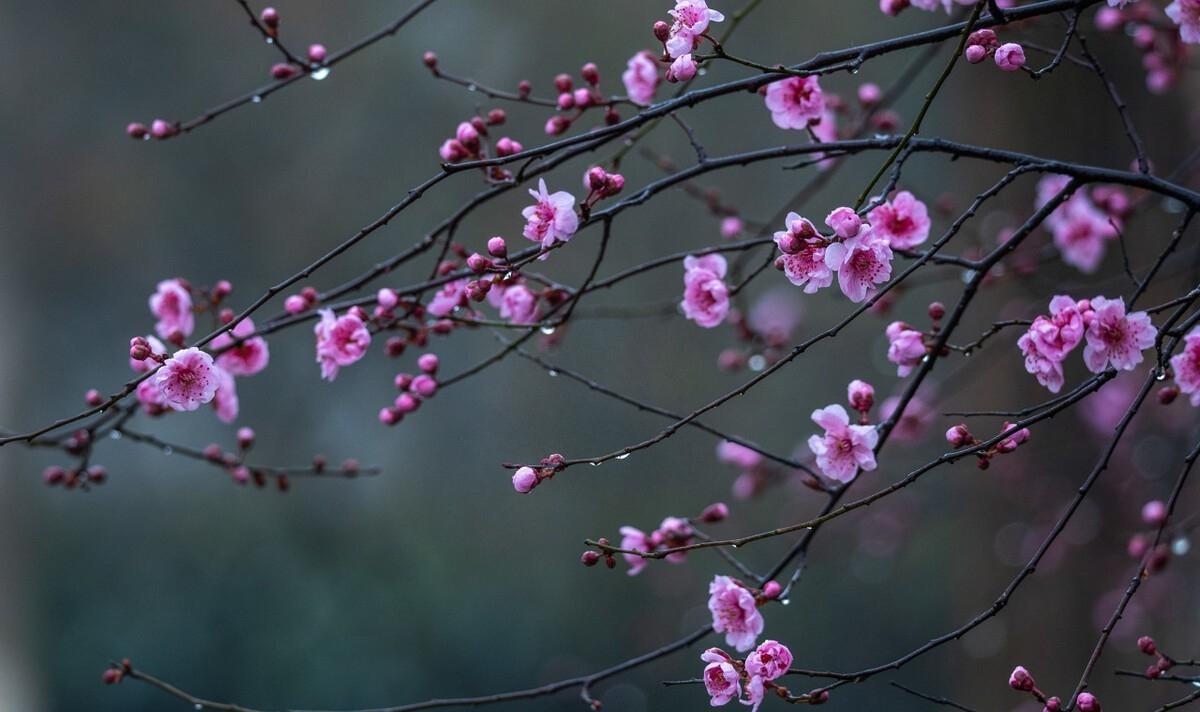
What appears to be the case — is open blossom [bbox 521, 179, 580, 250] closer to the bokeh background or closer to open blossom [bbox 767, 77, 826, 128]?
open blossom [bbox 767, 77, 826, 128]

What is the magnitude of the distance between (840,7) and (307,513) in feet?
13.4

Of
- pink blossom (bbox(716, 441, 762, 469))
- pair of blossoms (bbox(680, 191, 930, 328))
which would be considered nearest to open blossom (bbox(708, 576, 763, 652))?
pair of blossoms (bbox(680, 191, 930, 328))

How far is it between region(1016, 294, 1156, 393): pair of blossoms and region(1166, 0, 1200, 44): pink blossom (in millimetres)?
389

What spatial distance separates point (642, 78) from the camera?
1738 mm

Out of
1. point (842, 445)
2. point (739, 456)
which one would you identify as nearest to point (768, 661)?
point (842, 445)

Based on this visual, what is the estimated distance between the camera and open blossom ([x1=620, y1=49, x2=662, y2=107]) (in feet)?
5.64

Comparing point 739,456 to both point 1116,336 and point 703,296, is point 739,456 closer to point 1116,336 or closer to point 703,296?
point 703,296

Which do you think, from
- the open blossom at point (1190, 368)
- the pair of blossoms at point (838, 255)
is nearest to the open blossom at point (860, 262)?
the pair of blossoms at point (838, 255)

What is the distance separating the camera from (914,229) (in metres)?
1.47

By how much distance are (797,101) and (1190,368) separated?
24.1 inches

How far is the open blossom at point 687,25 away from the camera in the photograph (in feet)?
4.12

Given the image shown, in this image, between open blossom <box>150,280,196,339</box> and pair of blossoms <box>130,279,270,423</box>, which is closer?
pair of blossoms <box>130,279,270,423</box>

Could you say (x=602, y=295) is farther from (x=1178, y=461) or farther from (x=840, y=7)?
(x=1178, y=461)

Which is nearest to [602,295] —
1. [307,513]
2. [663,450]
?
[663,450]
